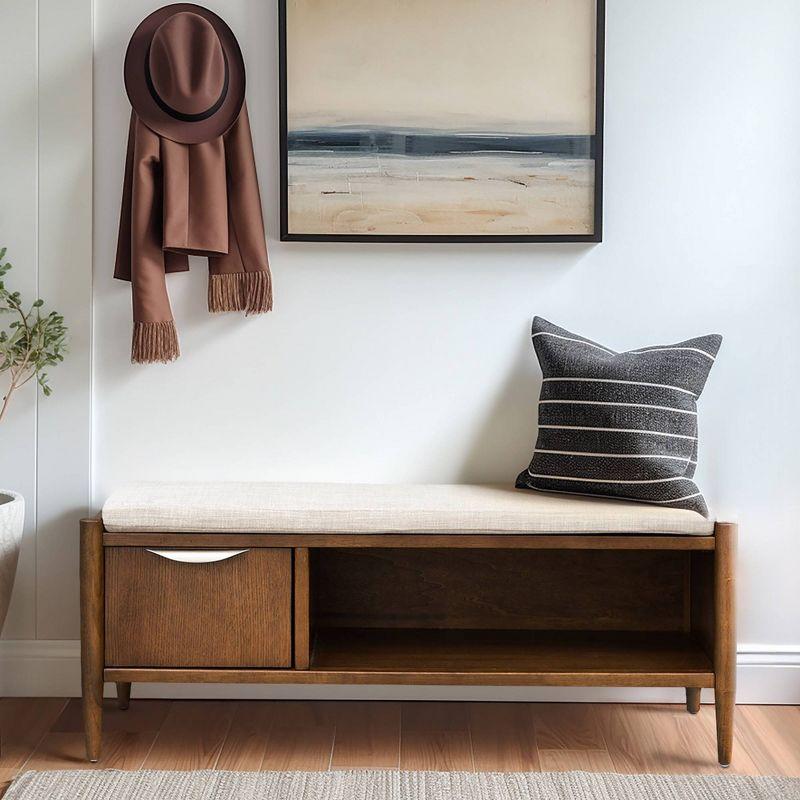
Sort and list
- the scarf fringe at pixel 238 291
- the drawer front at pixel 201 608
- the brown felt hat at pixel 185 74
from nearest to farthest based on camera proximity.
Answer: the drawer front at pixel 201 608
the brown felt hat at pixel 185 74
the scarf fringe at pixel 238 291

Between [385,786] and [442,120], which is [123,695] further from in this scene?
[442,120]

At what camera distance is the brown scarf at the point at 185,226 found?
2055mm

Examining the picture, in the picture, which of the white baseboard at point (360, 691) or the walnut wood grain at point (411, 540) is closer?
the walnut wood grain at point (411, 540)

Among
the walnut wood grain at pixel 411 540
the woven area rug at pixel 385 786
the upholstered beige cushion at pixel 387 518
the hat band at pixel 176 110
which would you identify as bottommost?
the woven area rug at pixel 385 786

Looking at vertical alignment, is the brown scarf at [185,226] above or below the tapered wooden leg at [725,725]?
above

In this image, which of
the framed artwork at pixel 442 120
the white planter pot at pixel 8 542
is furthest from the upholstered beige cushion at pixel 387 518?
the framed artwork at pixel 442 120

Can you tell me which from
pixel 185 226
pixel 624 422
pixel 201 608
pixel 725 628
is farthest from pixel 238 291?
pixel 725 628

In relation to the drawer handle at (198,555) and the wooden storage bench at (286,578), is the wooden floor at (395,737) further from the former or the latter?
the drawer handle at (198,555)

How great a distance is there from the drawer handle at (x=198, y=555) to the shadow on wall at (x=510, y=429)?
0.65m

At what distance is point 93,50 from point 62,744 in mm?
1674

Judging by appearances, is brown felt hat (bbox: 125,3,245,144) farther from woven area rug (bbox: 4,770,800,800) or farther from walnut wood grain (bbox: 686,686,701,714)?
walnut wood grain (bbox: 686,686,701,714)

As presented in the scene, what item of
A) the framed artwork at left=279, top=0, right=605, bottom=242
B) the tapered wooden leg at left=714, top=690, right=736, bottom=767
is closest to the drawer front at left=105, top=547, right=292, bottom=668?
the framed artwork at left=279, top=0, right=605, bottom=242

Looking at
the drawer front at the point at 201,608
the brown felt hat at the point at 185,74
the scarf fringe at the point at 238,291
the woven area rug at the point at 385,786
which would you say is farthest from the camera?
the scarf fringe at the point at 238,291

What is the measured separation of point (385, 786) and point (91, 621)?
72 centimetres
